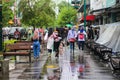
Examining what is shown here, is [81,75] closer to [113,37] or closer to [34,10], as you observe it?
[113,37]

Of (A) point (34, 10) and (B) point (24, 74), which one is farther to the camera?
(A) point (34, 10)

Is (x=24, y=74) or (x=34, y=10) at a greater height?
(x=34, y=10)

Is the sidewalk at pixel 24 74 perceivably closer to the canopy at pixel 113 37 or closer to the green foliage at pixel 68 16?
the canopy at pixel 113 37

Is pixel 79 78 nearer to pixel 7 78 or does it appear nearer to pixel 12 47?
pixel 7 78

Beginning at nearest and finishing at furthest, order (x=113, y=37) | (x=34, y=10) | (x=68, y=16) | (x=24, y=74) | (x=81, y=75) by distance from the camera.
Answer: (x=81, y=75) → (x=24, y=74) → (x=113, y=37) → (x=34, y=10) → (x=68, y=16)

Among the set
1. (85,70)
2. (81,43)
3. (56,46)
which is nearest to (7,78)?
(85,70)

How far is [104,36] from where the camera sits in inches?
1066

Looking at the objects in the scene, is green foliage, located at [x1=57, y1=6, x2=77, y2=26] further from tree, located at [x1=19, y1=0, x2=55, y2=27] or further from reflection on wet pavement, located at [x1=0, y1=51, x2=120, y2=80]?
reflection on wet pavement, located at [x1=0, y1=51, x2=120, y2=80]

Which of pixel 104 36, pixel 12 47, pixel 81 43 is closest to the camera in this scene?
pixel 12 47

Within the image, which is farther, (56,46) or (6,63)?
(56,46)

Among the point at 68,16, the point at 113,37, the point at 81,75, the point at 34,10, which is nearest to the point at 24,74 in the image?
the point at 81,75

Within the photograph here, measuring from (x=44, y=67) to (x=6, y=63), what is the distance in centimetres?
339

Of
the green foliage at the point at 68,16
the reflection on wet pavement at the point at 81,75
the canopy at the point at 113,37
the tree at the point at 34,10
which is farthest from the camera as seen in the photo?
the green foliage at the point at 68,16

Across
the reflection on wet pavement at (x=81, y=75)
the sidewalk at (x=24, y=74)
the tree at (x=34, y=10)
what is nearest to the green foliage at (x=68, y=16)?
the tree at (x=34, y=10)
